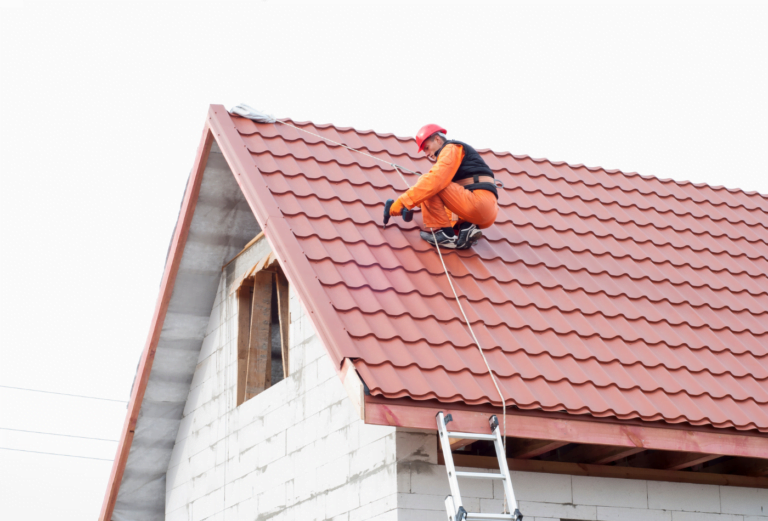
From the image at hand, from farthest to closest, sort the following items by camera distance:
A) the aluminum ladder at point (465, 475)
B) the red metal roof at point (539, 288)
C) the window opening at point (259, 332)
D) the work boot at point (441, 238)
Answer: the window opening at point (259, 332) < the work boot at point (441, 238) < the red metal roof at point (539, 288) < the aluminum ladder at point (465, 475)

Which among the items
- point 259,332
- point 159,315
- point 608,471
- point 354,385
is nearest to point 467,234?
point 608,471

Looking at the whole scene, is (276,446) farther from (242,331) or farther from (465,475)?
(465,475)

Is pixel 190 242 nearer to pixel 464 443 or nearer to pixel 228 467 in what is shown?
pixel 228 467

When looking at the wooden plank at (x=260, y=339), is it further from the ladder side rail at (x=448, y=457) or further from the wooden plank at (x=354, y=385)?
the ladder side rail at (x=448, y=457)

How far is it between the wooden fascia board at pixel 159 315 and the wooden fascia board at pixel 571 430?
12.1 feet

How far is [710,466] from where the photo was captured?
736 centimetres

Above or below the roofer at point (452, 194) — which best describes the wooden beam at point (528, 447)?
below

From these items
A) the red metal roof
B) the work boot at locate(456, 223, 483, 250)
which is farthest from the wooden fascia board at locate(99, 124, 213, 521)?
the work boot at locate(456, 223, 483, 250)

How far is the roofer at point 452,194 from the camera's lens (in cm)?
728

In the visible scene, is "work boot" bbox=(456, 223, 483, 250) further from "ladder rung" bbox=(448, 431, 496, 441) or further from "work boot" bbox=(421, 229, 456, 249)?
"ladder rung" bbox=(448, 431, 496, 441)

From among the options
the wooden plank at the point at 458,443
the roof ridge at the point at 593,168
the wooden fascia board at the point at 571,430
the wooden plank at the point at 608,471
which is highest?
the roof ridge at the point at 593,168

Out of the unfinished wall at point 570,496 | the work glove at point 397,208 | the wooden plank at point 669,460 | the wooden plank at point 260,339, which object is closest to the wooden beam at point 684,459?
the wooden plank at point 669,460

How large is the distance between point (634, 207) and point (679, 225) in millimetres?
456

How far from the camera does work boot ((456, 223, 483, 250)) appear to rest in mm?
7559
